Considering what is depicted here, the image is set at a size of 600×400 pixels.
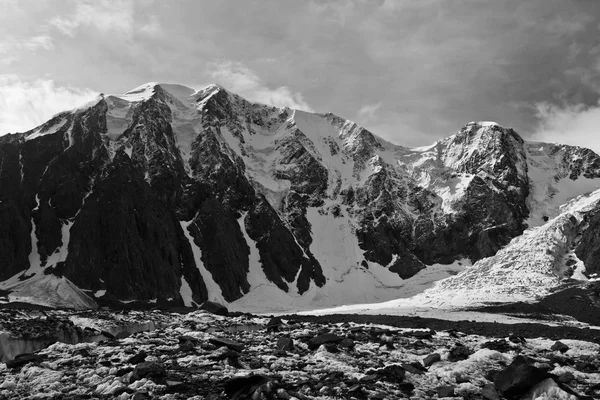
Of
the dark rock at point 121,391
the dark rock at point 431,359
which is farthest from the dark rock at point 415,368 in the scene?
the dark rock at point 121,391

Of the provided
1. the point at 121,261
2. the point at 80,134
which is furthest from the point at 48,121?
the point at 121,261

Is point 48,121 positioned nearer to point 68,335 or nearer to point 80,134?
point 80,134

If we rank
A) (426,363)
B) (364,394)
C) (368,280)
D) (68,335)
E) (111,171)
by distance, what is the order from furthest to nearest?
(368,280) → (111,171) → (68,335) → (426,363) → (364,394)

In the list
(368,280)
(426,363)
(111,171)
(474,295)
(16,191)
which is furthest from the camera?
(368,280)

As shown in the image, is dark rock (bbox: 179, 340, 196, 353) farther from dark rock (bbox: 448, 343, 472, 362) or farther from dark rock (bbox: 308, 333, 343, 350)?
dark rock (bbox: 448, 343, 472, 362)

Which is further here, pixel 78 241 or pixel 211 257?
pixel 211 257

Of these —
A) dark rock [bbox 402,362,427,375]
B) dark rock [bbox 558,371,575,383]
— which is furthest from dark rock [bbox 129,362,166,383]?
dark rock [bbox 558,371,575,383]

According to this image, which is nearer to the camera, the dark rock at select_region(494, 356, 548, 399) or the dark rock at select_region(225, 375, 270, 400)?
the dark rock at select_region(225, 375, 270, 400)

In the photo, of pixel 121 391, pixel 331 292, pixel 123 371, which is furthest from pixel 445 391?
pixel 331 292
